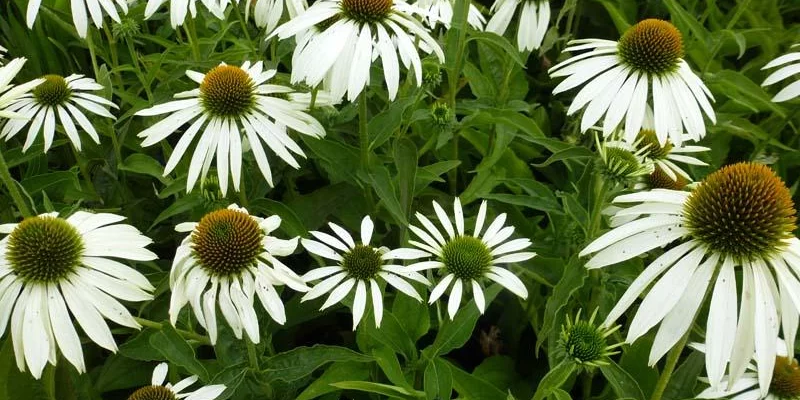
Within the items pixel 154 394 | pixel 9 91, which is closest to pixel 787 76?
pixel 154 394

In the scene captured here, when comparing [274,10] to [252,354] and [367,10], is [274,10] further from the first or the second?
[252,354]

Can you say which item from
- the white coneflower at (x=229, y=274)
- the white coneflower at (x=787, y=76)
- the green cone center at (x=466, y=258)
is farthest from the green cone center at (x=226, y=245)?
the white coneflower at (x=787, y=76)

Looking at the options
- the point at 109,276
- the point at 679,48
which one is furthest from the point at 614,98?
the point at 109,276

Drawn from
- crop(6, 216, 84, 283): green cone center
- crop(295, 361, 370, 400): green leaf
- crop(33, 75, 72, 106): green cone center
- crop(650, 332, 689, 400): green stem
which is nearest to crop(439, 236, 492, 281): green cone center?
crop(295, 361, 370, 400): green leaf

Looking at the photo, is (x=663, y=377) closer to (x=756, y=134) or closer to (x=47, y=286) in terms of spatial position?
(x=47, y=286)

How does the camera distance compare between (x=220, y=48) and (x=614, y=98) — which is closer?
(x=614, y=98)

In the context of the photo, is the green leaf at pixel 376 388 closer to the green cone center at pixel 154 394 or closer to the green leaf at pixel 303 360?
the green leaf at pixel 303 360
